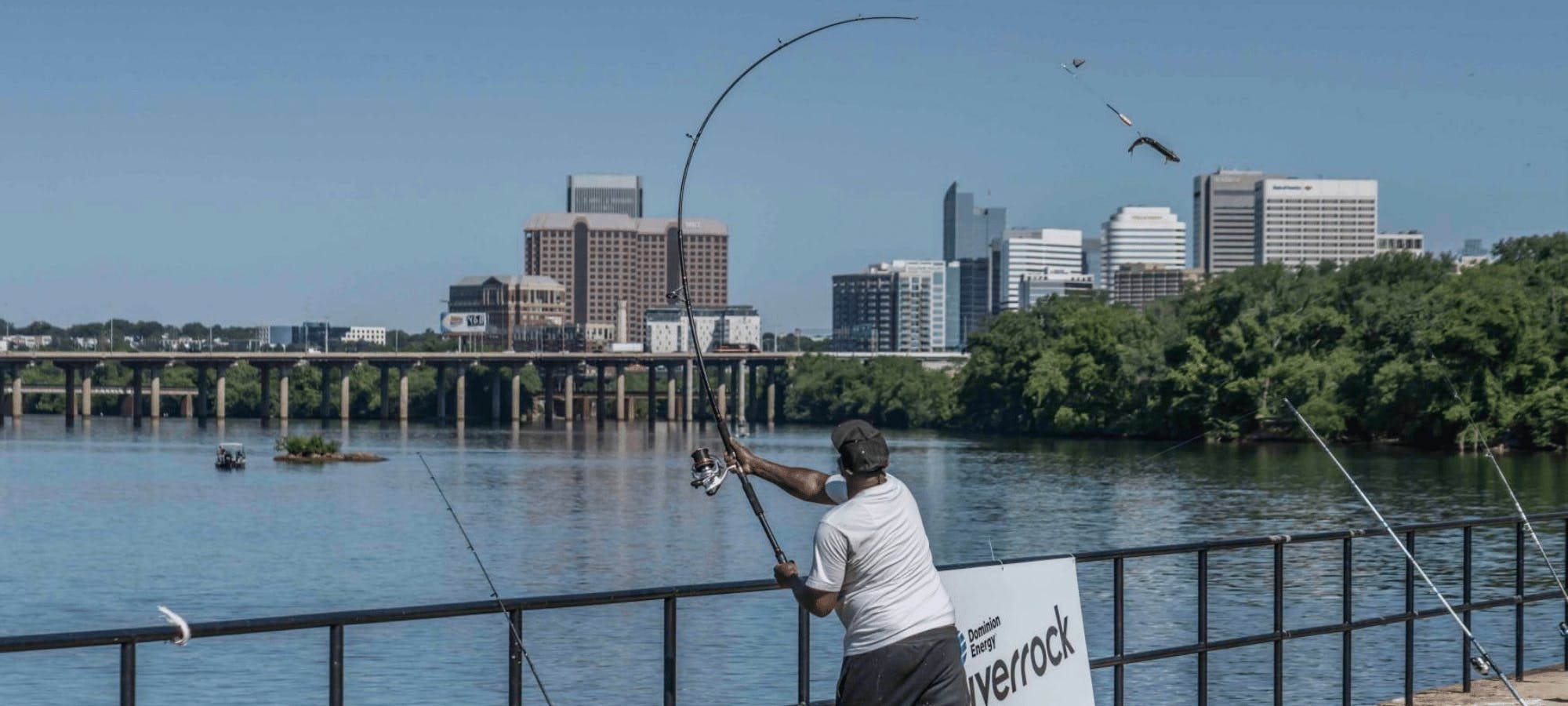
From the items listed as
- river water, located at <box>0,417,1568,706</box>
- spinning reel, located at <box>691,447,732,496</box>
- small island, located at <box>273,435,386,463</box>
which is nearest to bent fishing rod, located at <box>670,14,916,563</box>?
spinning reel, located at <box>691,447,732,496</box>

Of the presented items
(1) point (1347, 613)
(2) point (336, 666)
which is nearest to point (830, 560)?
(2) point (336, 666)

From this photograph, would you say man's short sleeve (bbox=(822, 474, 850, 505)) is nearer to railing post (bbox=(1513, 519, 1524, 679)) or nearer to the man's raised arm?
the man's raised arm

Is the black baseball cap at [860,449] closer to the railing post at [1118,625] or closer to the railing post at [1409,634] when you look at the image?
the railing post at [1118,625]

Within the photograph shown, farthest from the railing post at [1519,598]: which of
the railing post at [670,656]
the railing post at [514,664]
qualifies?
the railing post at [514,664]

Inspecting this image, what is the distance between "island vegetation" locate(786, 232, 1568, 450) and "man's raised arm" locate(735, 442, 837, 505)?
56.5 m

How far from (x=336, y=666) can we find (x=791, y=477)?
191cm

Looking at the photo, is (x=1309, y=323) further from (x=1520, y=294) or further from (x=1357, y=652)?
(x=1357, y=652)

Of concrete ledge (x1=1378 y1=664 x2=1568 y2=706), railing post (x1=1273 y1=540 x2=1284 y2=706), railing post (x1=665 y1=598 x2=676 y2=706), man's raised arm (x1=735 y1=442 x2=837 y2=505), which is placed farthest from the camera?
concrete ledge (x1=1378 y1=664 x2=1568 y2=706)

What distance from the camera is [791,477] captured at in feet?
25.0

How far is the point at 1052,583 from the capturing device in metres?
8.41

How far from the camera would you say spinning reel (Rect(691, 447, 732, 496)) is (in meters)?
7.38

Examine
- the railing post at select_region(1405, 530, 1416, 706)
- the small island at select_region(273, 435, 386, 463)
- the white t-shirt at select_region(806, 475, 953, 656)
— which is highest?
the white t-shirt at select_region(806, 475, 953, 656)

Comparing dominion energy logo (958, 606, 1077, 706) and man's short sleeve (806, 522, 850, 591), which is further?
dominion energy logo (958, 606, 1077, 706)

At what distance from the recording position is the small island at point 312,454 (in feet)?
327
